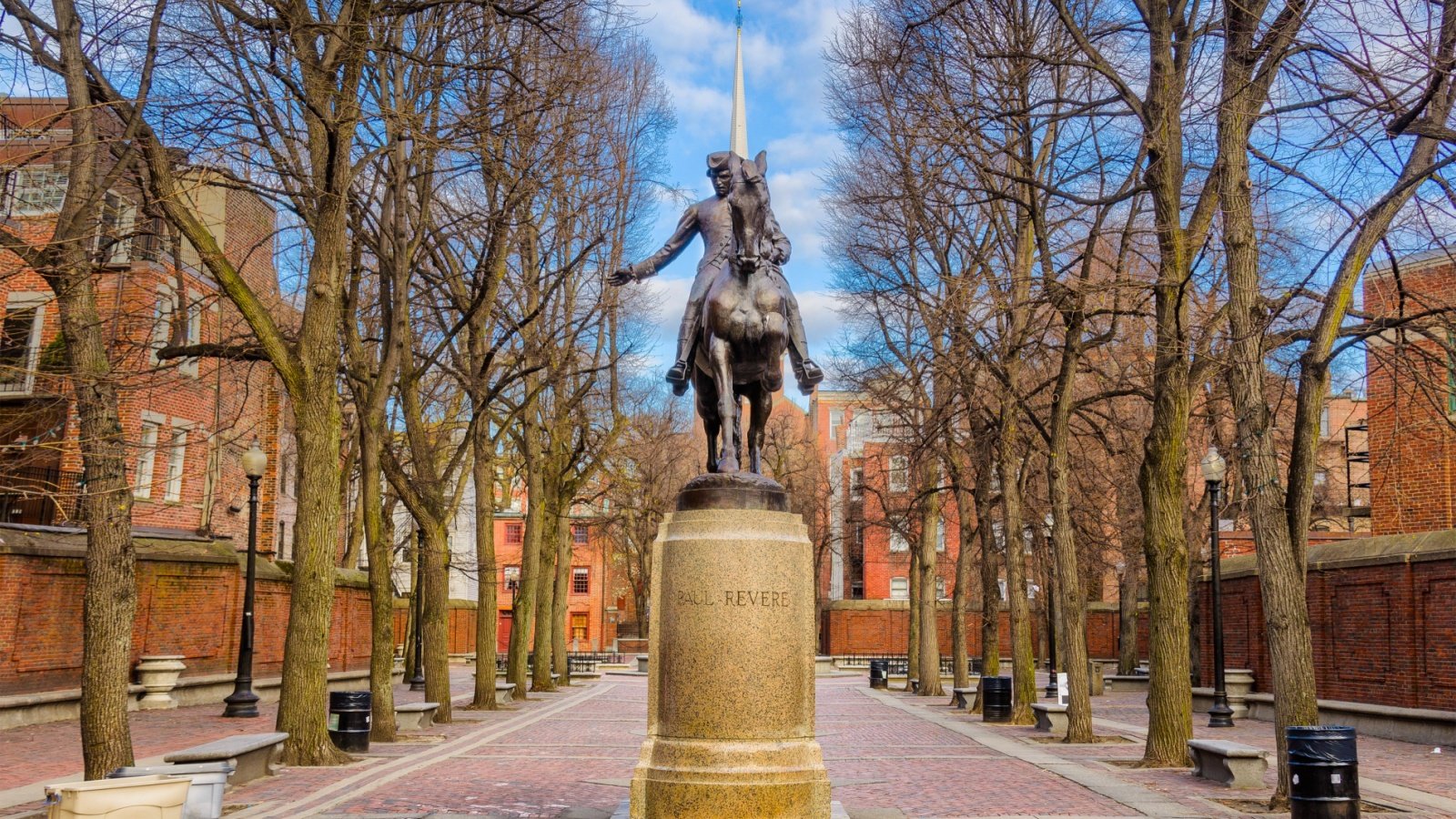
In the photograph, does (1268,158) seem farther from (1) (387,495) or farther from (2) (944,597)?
(2) (944,597)

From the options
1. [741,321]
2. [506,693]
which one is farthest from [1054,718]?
[741,321]

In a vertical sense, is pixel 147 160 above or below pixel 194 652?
above

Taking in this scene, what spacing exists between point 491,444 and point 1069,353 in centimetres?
1256

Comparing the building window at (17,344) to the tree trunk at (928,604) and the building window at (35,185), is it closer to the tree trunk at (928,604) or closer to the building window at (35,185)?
the building window at (35,185)

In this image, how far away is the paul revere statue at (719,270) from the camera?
10.8 meters

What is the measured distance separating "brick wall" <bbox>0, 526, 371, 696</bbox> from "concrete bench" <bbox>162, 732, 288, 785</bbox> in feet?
30.8

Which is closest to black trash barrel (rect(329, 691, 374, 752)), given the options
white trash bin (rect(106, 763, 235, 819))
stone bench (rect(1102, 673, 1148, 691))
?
white trash bin (rect(106, 763, 235, 819))

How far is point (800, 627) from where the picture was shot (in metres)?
9.55

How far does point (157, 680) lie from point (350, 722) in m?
10.9

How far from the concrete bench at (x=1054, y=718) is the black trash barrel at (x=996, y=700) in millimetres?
2365

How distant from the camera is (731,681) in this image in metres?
9.24

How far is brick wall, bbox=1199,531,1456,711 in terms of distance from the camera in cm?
2122

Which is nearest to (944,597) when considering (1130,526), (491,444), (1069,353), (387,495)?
(1130,526)

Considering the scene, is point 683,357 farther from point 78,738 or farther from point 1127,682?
point 1127,682
